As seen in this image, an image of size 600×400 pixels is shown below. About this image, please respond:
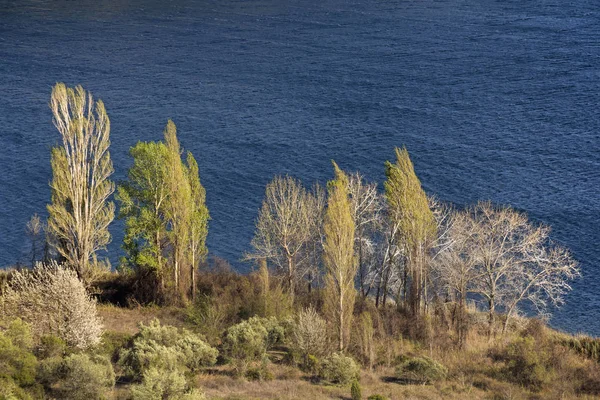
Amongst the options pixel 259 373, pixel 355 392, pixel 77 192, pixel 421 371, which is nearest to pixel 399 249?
pixel 421 371

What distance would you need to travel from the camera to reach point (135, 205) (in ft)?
171

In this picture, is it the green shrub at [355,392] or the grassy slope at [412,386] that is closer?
the green shrub at [355,392]

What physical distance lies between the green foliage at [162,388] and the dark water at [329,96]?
35.8m

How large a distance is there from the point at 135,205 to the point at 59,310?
13.1 meters

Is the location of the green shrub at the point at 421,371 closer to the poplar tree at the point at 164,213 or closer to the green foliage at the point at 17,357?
the poplar tree at the point at 164,213

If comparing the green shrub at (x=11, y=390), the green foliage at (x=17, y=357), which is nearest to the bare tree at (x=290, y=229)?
the green foliage at (x=17, y=357)

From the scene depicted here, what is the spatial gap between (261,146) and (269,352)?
4571 cm

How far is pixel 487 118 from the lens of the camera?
9325 centimetres

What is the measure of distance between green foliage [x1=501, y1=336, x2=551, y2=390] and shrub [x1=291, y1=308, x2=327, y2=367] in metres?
10.3

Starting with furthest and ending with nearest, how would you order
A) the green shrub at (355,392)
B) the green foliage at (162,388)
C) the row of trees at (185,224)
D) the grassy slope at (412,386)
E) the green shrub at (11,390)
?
the row of trees at (185,224), the grassy slope at (412,386), the green shrub at (355,392), the green foliage at (162,388), the green shrub at (11,390)

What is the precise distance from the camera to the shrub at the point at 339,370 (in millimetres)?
39719

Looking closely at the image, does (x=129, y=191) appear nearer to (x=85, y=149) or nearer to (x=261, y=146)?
(x=85, y=149)

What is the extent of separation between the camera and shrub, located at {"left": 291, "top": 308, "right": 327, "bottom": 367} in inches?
1640

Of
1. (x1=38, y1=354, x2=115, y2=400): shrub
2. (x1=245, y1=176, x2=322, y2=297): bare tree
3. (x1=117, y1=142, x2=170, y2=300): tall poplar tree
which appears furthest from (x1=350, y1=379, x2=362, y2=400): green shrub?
(x1=117, y1=142, x2=170, y2=300): tall poplar tree
